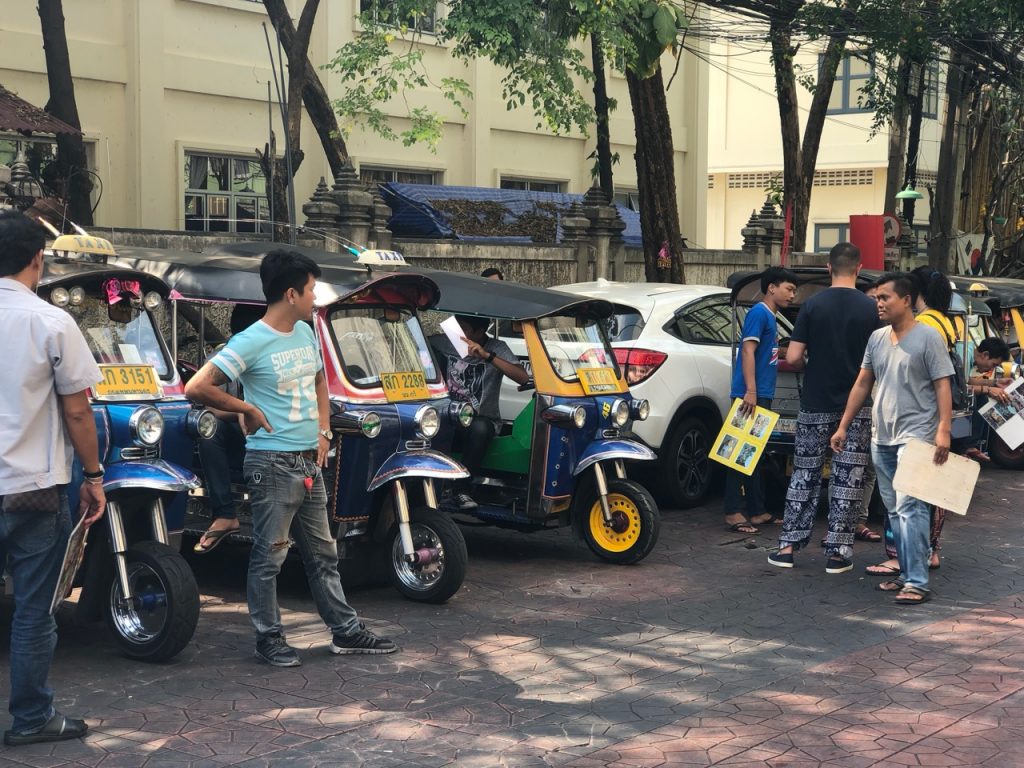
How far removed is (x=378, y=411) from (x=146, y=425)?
153 centimetres

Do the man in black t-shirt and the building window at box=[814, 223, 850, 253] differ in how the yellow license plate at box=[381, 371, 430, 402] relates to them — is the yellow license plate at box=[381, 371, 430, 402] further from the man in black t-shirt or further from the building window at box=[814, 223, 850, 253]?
the building window at box=[814, 223, 850, 253]

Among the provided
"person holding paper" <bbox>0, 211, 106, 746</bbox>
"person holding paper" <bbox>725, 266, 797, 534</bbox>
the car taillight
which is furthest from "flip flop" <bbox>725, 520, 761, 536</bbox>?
"person holding paper" <bbox>0, 211, 106, 746</bbox>

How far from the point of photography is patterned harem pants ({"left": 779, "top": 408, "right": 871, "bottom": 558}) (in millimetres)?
8859

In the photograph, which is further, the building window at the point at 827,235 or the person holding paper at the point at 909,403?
the building window at the point at 827,235

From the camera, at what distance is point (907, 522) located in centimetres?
805

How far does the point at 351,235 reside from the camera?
15961 millimetres

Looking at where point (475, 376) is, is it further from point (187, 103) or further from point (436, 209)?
point (187, 103)

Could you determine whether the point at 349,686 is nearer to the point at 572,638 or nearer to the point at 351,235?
the point at 572,638

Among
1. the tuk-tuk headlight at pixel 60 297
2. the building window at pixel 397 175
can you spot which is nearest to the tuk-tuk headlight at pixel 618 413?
the tuk-tuk headlight at pixel 60 297

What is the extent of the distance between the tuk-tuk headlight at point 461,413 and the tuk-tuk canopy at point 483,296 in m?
0.59

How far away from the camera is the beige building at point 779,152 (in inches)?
1542

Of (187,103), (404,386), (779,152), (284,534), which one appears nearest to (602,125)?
(187,103)

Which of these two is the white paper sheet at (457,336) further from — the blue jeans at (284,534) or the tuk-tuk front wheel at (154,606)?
the tuk-tuk front wheel at (154,606)

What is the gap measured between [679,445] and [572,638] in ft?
13.9
